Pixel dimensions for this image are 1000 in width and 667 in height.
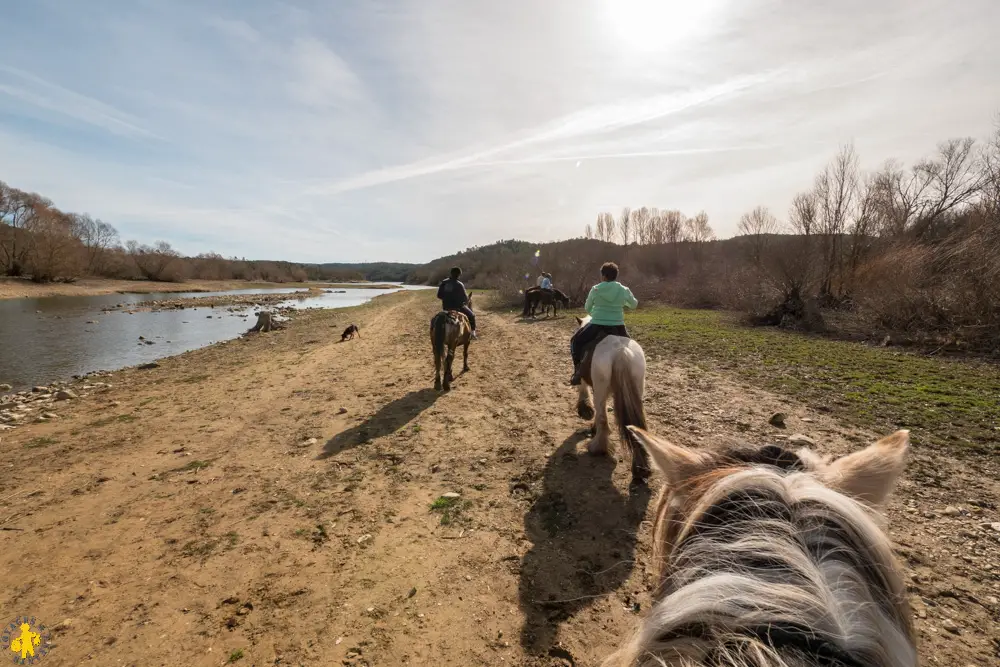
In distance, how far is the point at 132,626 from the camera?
2453mm

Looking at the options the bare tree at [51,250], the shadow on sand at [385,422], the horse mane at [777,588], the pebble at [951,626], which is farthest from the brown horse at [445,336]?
the bare tree at [51,250]

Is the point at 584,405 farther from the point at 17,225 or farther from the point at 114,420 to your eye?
the point at 17,225

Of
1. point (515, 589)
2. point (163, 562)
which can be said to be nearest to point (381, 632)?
point (515, 589)

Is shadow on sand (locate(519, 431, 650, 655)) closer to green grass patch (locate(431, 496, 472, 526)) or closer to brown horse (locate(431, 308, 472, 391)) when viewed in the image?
green grass patch (locate(431, 496, 472, 526))

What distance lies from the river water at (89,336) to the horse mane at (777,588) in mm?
15042

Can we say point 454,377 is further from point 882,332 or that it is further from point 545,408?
point 882,332

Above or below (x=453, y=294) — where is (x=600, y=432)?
below

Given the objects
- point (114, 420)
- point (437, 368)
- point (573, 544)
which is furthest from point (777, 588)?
point (114, 420)

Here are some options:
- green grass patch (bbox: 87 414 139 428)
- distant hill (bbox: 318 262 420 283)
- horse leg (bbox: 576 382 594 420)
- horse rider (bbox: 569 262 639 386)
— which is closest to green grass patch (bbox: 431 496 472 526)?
horse rider (bbox: 569 262 639 386)

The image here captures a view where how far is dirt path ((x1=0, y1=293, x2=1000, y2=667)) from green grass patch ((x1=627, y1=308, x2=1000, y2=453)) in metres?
0.92

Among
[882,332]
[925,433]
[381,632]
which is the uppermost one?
[882,332]

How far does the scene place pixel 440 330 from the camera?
297 inches

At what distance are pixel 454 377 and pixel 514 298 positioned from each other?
18.5 meters

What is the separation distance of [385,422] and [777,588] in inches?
233
